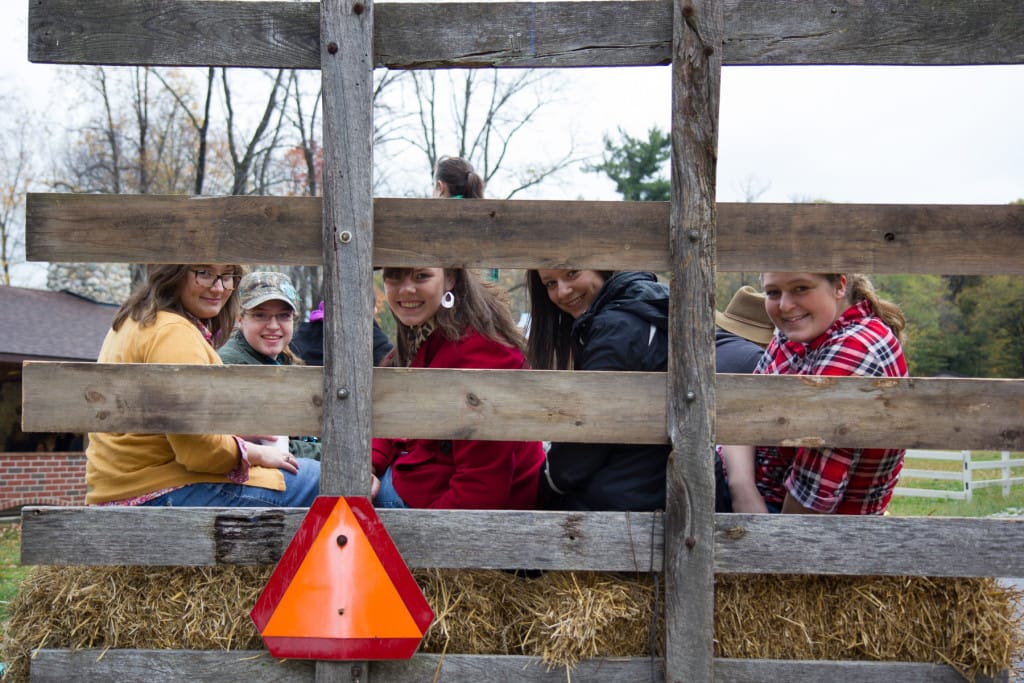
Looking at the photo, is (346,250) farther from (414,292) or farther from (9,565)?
(9,565)

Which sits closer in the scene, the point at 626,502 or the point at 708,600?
the point at 708,600

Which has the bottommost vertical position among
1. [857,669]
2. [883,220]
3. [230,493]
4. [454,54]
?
[857,669]

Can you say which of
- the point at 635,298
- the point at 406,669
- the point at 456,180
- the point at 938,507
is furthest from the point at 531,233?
the point at 938,507

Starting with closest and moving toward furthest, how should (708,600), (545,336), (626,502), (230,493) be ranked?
1. (708,600)
2. (626,502)
3. (230,493)
4. (545,336)

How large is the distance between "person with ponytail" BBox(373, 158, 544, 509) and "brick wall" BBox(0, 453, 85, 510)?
53.1 ft

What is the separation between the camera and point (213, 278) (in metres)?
3.59

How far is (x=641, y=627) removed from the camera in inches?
110

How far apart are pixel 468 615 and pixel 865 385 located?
143cm

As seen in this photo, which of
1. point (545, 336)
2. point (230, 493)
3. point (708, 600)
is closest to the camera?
point (708, 600)

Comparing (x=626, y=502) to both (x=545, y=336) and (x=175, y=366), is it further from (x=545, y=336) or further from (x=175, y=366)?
(x=175, y=366)

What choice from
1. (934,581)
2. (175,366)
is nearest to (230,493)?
(175,366)

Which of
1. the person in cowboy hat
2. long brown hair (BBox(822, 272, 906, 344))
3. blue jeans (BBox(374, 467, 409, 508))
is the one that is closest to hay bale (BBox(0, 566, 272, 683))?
blue jeans (BBox(374, 467, 409, 508))

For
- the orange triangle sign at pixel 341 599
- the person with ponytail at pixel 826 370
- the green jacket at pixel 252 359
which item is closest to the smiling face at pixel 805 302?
the person with ponytail at pixel 826 370

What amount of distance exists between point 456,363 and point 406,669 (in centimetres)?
112
